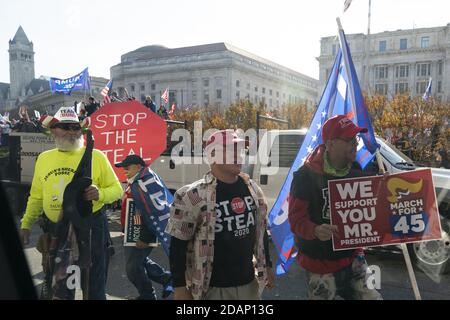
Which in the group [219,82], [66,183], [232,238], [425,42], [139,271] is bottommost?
[139,271]

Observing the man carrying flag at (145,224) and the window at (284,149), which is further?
the window at (284,149)

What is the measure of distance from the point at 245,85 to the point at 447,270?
93.5m

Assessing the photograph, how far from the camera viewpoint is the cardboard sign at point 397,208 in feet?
9.80

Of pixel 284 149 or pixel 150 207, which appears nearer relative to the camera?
pixel 150 207

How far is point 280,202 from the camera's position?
157 inches

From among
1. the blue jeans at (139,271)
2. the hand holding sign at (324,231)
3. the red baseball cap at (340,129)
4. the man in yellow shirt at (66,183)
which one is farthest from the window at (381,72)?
the hand holding sign at (324,231)

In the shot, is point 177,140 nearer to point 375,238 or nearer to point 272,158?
point 272,158

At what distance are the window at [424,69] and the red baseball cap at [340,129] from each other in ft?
294

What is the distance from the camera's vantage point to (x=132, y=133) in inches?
193

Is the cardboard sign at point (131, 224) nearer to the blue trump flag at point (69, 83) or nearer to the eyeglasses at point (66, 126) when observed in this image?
the eyeglasses at point (66, 126)

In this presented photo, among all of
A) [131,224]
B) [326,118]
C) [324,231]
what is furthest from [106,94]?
[324,231]

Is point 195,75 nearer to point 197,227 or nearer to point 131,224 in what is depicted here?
point 131,224

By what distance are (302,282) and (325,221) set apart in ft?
8.24
